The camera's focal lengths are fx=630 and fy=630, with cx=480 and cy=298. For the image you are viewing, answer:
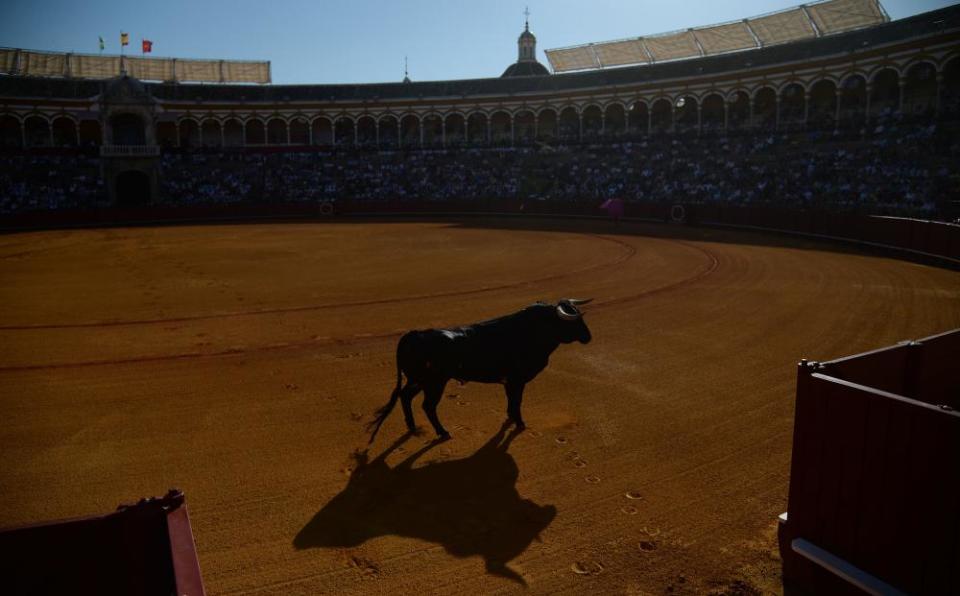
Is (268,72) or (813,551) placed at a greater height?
(268,72)

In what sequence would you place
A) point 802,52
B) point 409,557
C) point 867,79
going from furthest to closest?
point 802,52, point 867,79, point 409,557

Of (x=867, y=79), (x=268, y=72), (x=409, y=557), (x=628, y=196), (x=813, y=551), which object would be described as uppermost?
(x=268, y=72)

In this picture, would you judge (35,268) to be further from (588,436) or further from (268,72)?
(268,72)

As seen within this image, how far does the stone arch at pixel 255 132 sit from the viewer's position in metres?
53.9

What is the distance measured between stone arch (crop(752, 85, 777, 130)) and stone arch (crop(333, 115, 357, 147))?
104 ft

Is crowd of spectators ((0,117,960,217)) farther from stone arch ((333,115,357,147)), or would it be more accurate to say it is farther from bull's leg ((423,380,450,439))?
bull's leg ((423,380,450,439))

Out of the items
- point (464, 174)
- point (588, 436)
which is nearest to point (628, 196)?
point (464, 174)

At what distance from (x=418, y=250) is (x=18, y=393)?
1546 centimetres

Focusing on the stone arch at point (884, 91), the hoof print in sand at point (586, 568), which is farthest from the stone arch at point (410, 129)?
the hoof print in sand at point (586, 568)

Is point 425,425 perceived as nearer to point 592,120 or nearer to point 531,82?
point 592,120

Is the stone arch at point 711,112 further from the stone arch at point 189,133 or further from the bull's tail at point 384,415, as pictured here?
the bull's tail at point 384,415

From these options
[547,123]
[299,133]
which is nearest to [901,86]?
[547,123]

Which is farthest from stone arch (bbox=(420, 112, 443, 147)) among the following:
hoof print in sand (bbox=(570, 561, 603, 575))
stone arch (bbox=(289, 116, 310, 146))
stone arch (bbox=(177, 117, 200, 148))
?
hoof print in sand (bbox=(570, 561, 603, 575))

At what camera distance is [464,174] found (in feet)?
152
